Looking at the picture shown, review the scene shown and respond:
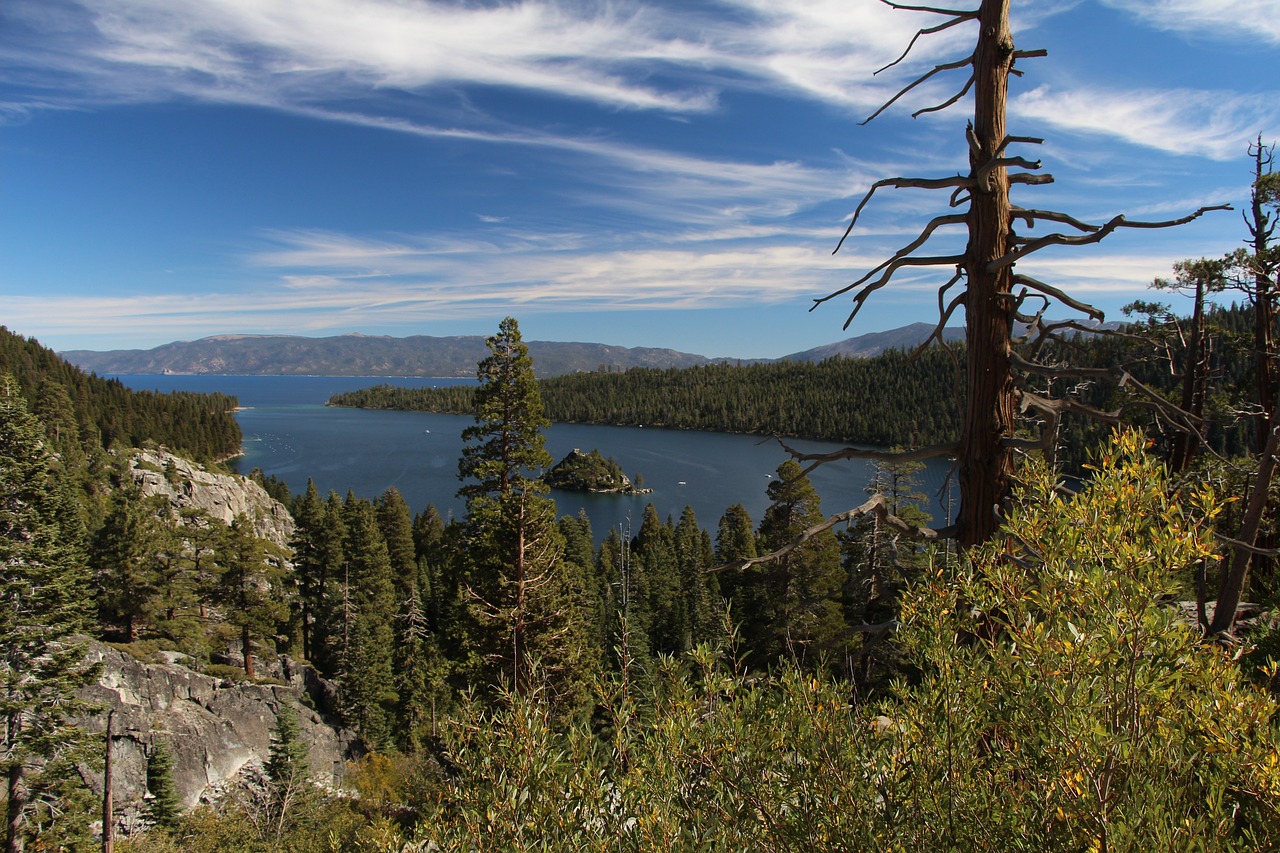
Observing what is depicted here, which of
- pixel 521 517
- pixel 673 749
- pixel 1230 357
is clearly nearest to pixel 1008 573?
pixel 673 749

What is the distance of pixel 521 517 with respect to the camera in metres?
13.7

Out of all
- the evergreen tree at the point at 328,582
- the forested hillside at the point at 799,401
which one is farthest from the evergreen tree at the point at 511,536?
the forested hillside at the point at 799,401

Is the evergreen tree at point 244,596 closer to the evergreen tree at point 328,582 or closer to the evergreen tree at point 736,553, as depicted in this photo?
the evergreen tree at point 328,582

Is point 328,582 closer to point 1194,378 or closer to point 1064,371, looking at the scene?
point 1194,378

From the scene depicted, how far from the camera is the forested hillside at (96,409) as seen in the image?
180 ft

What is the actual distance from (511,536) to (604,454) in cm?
10601

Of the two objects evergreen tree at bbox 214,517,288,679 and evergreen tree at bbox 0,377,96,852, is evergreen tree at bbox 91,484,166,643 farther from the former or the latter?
evergreen tree at bbox 0,377,96,852

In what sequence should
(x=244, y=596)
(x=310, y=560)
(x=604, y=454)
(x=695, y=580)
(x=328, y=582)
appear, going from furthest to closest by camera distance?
1. (x=604, y=454)
2. (x=695, y=580)
3. (x=310, y=560)
4. (x=328, y=582)
5. (x=244, y=596)

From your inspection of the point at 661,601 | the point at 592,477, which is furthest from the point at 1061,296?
the point at 592,477

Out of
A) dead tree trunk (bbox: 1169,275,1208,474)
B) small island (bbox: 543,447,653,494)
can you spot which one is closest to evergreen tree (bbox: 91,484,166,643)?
dead tree trunk (bbox: 1169,275,1208,474)

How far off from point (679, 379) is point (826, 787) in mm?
190438

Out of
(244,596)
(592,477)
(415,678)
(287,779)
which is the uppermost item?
(244,596)

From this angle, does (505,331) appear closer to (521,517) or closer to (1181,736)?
(521,517)

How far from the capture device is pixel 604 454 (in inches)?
4717
